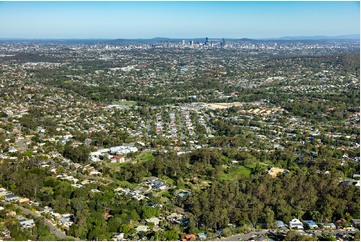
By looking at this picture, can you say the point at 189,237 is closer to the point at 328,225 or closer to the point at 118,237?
the point at 118,237

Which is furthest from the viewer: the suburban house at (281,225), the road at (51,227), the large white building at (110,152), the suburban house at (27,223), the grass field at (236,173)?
the large white building at (110,152)

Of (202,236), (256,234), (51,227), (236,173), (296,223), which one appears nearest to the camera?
(202,236)

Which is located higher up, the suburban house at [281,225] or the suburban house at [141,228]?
the suburban house at [141,228]

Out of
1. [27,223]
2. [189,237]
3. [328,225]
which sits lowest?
[328,225]

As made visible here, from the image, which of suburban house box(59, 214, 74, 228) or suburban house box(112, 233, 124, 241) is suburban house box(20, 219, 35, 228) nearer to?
suburban house box(59, 214, 74, 228)

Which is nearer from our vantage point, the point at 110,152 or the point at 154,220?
the point at 154,220

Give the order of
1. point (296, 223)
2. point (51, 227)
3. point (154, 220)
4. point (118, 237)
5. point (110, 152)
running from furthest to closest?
point (110, 152) → point (154, 220) → point (296, 223) → point (51, 227) → point (118, 237)

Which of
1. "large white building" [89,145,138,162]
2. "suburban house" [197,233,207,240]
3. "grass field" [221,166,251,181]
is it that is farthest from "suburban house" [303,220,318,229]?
"large white building" [89,145,138,162]

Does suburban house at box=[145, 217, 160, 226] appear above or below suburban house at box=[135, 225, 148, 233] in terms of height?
above

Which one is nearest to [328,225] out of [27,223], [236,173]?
[236,173]

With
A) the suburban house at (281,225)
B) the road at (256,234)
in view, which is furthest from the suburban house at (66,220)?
the suburban house at (281,225)

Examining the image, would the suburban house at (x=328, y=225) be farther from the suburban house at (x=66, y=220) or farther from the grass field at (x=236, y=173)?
the suburban house at (x=66, y=220)

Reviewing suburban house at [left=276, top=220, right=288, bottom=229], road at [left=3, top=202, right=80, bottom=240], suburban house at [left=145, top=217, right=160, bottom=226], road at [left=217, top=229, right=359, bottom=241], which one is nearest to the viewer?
road at [left=3, top=202, right=80, bottom=240]

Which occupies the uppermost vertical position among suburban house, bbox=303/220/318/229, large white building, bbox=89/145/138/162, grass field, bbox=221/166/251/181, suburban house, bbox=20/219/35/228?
large white building, bbox=89/145/138/162
